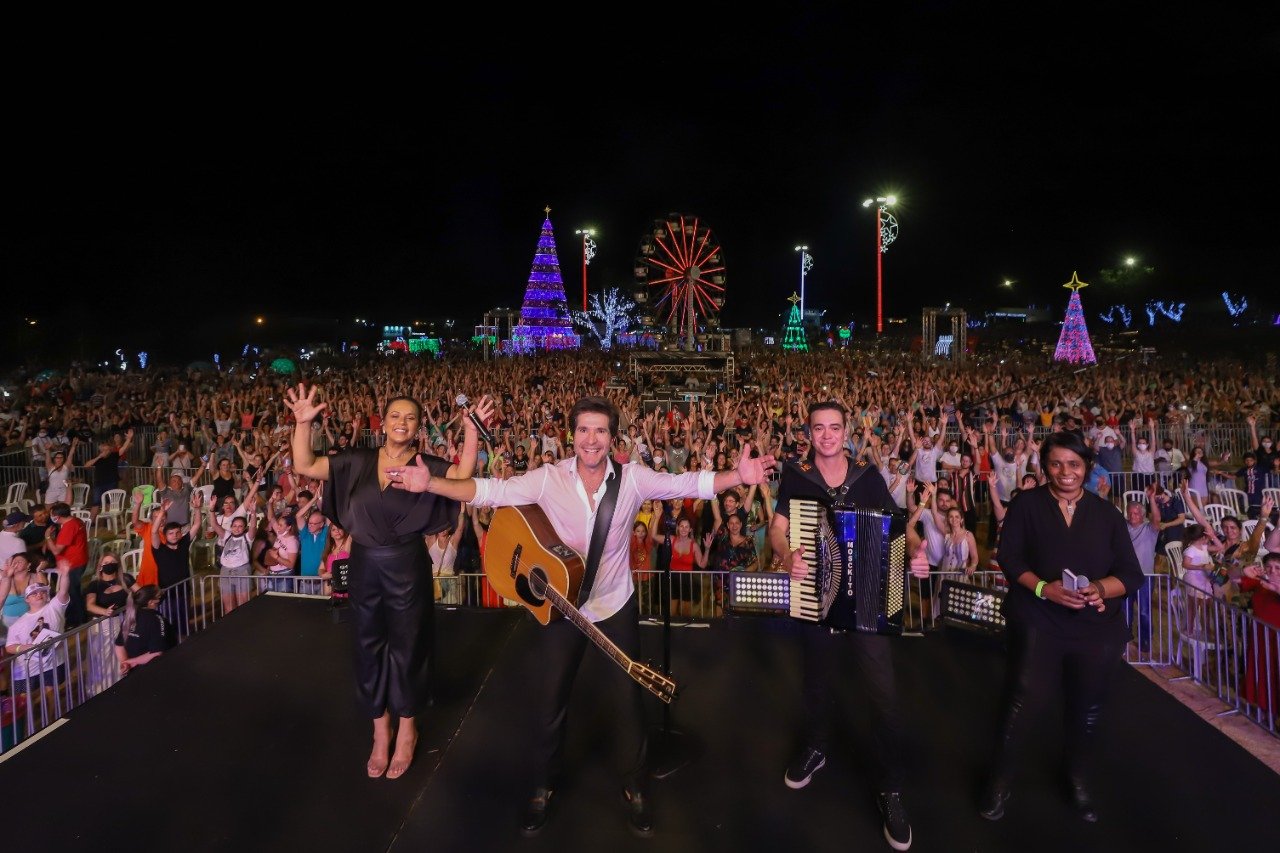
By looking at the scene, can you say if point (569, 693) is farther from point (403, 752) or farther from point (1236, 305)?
point (1236, 305)

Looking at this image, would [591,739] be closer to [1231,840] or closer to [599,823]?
[599,823]

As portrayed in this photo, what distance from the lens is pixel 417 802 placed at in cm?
334

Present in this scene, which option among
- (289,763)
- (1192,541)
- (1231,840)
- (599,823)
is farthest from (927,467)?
(289,763)

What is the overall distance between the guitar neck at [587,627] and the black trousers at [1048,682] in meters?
1.67

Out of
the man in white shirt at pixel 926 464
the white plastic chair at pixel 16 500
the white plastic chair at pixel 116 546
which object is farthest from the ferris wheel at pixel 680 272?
the white plastic chair at pixel 116 546

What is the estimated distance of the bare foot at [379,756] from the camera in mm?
3510

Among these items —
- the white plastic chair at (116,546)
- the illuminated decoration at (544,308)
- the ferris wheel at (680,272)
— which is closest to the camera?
the white plastic chair at (116,546)

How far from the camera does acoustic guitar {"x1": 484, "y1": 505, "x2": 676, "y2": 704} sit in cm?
296

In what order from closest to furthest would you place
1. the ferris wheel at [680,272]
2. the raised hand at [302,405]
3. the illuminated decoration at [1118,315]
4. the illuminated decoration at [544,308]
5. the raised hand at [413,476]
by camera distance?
the raised hand at [413,476]
the raised hand at [302,405]
the ferris wheel at [680,272]
the illuminated decoration at [544,308]
the illuminated decoration at [1118,315]

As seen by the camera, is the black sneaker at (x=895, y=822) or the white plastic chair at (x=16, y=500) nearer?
the black sneaker at (x=895, y=822)

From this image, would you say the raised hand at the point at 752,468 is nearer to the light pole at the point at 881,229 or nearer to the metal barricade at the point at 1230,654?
the metal barricade at the point at 1230,654

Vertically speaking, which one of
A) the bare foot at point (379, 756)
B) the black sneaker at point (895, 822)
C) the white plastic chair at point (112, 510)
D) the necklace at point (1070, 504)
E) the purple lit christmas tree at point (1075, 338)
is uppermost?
the purple lit christmas tree at point (1075, 338)

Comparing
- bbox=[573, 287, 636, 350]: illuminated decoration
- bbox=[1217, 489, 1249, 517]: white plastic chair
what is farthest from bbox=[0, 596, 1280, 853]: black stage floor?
bbox=[573, 287, 636, 350]: illuminated decoration

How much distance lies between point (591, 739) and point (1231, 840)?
9.38ft
